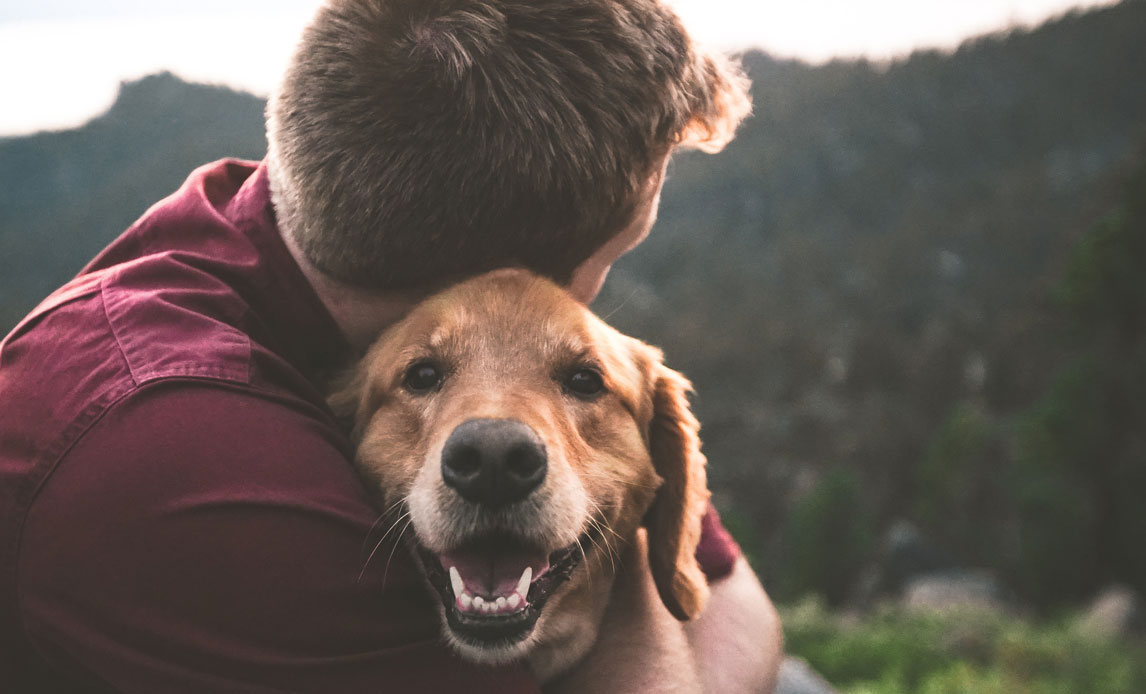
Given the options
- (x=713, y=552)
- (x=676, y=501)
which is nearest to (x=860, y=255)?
(x=713, y=552)

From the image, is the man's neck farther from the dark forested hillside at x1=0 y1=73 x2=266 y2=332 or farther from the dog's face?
the dark forested hillside at x1=0 y1=73 x2=266 y2=332

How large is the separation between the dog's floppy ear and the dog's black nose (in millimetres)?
839

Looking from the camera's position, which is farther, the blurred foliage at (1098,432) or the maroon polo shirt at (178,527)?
the blurred foliage at (1098,432)

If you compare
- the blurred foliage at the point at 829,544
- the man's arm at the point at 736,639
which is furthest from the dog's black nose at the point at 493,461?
the blurred foliage at the point at 829,544

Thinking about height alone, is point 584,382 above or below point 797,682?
above

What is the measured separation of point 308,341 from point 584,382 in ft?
2.94

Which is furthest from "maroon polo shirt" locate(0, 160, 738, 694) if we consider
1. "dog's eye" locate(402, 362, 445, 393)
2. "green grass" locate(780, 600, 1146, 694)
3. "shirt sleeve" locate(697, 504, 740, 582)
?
"green grass" locate(780, 600, 1146, 694)

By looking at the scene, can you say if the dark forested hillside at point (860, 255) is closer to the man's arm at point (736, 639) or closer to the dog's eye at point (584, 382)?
the dog's eye at point (584, 382)

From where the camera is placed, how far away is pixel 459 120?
2.37 metres

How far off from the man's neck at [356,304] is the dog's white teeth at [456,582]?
3.01 ft

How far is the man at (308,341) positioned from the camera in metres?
1.89

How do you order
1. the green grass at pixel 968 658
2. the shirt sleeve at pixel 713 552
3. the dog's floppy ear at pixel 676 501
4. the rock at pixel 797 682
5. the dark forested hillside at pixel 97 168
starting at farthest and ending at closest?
the dark forested hillside at pixel 97 168, the green grass at pixel 968 658, the rock at pixel 797 682, the shirt sleeve at pixel 713 552, the dog's floppy ear at pixel 676 501

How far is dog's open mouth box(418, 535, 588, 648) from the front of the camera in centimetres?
237

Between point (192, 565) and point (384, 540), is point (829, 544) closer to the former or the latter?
point (384, 540)
